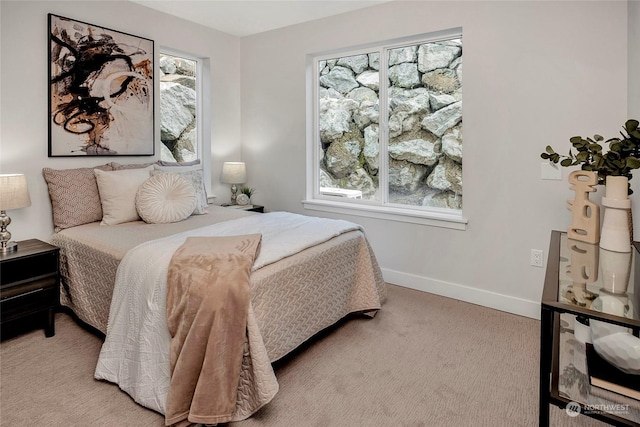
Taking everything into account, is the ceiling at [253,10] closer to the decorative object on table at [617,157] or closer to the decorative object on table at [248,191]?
the decorative object on table at [248,191]

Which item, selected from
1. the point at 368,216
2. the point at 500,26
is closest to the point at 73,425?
the point at 368,216

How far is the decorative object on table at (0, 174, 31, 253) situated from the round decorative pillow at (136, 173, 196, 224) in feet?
2.26

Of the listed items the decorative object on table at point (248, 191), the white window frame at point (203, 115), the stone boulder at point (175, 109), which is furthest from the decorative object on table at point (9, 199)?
the decorative object on table at point (248, 191)

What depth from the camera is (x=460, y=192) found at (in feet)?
10.7

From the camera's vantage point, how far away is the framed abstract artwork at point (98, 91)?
293cm

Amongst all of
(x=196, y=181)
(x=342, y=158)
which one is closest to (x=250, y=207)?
(x=196, y=181)

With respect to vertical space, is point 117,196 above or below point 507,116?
below

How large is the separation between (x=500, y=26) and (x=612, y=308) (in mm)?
2361

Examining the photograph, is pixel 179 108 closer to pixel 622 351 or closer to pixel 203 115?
pixel 203 115

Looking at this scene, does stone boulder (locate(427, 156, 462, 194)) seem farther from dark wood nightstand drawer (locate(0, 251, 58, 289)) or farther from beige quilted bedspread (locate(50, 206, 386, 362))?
dark wood nightstand drawer (locate(0, 251, 58, 289))

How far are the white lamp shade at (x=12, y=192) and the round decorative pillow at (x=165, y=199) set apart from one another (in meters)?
0.68

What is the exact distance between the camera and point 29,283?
7.88 ft

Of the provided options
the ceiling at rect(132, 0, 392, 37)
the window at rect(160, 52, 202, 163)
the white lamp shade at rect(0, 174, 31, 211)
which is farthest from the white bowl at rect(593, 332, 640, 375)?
the window at rect(160, 52, 202, 163)

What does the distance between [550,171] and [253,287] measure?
2146mm
